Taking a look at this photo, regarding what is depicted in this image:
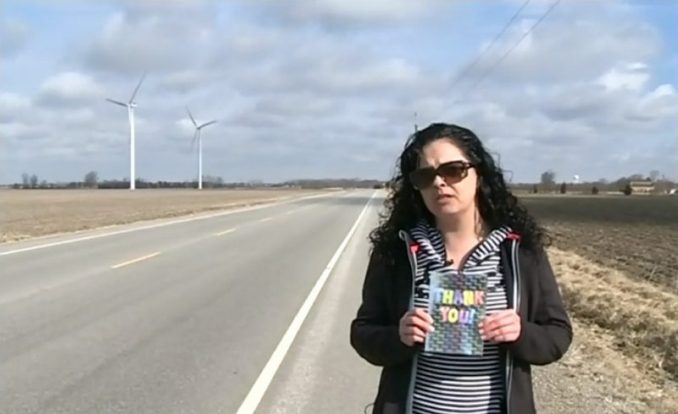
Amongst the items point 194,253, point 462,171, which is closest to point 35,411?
point 462,171

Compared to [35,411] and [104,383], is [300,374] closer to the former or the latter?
[104,383]

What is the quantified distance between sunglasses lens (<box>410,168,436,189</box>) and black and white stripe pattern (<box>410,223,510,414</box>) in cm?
22

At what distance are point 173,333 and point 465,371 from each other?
644 centimetres

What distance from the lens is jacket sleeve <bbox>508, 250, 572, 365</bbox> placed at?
224 cm

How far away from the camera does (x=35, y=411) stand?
17.7 ft

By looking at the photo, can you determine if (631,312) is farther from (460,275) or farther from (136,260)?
(136,260)

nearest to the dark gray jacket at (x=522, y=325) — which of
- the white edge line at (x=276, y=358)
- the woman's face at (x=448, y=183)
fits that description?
the woman's face at (x=448, y=183)

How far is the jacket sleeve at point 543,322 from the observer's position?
7.36 feet

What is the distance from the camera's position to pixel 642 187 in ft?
547

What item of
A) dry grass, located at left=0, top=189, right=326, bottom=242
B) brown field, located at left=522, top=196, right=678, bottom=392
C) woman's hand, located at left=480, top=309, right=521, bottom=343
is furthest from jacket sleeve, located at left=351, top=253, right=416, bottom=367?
dry grass, located at left=0, top=189, right=326, bottom=242

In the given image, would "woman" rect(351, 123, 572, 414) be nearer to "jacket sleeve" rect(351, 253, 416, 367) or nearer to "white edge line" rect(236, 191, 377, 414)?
"jacket sleeve" rect(351, 253, 416, 367)

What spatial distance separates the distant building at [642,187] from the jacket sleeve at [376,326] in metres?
173

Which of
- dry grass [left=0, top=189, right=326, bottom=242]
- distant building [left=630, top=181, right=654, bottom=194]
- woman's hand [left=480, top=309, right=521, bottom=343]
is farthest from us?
distant building [left=630, top=181, right=654, bottom=194]

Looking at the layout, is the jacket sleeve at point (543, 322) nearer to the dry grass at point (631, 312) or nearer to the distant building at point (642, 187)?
the dry grass at point (631, 312)
